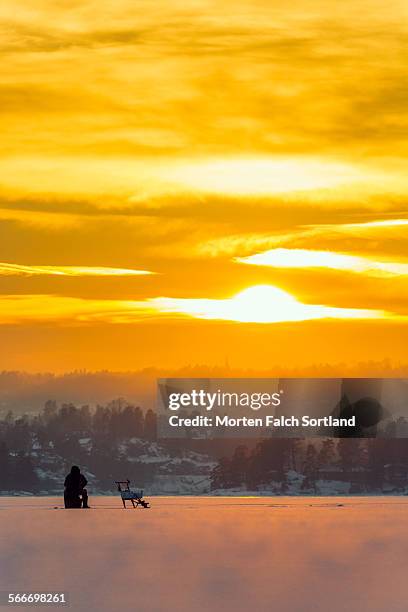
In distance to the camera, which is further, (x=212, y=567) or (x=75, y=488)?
(x=75, y=488)

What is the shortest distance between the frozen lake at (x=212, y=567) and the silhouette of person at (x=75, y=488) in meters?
10.1

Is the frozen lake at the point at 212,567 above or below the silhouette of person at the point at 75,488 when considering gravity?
below

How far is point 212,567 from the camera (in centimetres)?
8362

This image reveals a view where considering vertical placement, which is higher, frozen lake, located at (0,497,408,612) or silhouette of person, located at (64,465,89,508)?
silhouette of person, located at (64,465,89,508)

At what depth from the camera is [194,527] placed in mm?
143625

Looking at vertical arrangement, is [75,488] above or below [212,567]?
above

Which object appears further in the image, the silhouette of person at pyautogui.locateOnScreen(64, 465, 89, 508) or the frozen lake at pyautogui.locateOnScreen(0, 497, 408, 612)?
the silhouette of person at pyautogui.locateOnScreen(64, 465, 89, 508)

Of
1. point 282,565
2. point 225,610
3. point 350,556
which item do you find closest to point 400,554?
point 350,556

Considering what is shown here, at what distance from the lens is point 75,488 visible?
6545 inches

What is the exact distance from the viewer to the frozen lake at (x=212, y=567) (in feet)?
211

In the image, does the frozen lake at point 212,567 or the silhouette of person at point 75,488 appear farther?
the silhouette of person at point 75,488

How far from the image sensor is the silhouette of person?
499 ft

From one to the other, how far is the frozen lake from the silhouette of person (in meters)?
10.1

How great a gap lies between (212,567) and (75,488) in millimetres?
83776
